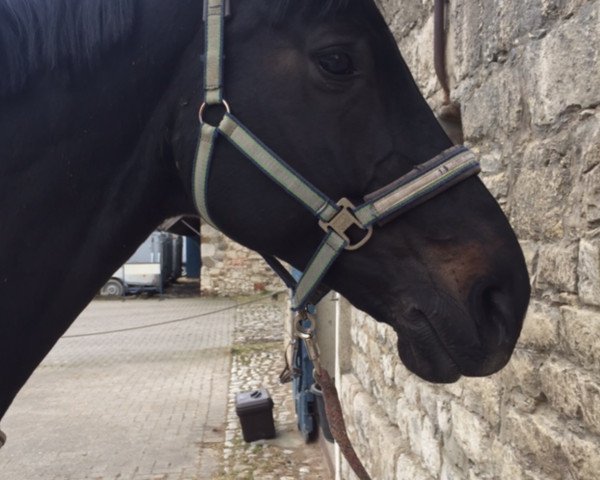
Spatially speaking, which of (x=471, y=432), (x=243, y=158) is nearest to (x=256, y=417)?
(x=471, y=432)

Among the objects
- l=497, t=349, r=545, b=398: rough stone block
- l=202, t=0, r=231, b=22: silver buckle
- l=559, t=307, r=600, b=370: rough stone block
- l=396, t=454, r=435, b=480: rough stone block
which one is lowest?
l=396, t=454, r=435, b=480: rough stone block

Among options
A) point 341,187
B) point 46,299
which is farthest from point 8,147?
point 341,187

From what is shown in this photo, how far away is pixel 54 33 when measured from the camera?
141 cm

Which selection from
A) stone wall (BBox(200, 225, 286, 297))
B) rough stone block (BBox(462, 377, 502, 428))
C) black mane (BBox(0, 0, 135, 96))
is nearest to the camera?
black mane (BBox(0, 0, 135, 96))

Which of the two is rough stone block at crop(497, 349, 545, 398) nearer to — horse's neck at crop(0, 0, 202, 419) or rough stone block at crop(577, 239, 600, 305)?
rough stone block at crop(577, 239, 600, 305)

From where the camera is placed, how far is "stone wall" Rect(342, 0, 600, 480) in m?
1.72

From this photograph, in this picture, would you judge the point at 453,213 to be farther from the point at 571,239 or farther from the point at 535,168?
the point at 535,168

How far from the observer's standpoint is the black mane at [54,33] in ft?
4.58

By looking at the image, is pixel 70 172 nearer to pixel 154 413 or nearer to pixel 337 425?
pixel 337 425

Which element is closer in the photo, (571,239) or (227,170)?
(227,170)

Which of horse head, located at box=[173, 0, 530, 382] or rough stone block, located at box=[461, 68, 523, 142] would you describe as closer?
Result: horse head, located at box=[173, 0, 530, 382]

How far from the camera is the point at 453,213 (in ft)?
4.74

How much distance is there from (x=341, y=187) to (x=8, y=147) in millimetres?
680

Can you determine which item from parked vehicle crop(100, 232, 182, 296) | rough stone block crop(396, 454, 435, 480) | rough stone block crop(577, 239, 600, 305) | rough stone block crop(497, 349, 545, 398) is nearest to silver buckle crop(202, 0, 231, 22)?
rough stone block crop(577, 239, 600, 305)
